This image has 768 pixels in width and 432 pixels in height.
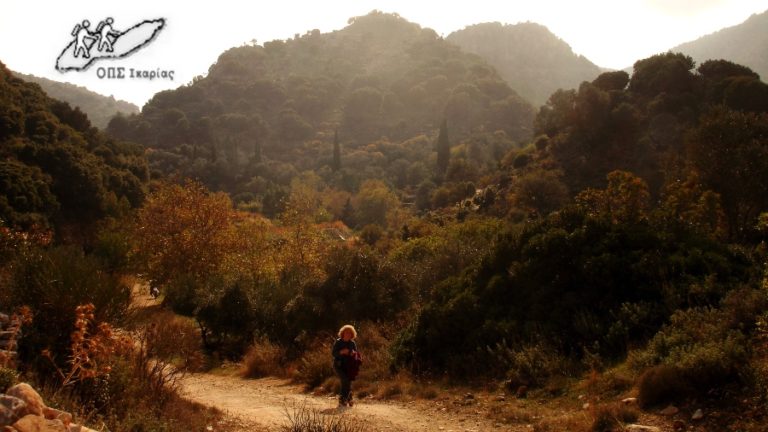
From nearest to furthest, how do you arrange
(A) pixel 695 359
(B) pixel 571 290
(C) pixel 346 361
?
(A) pixel 695 359 → (C) pixel 346 361 → (B) pixel 571 290

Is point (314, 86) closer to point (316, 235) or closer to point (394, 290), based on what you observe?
point (316, 235)

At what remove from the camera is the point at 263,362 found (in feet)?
50.2

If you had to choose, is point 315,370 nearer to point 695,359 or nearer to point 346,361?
point 346,361

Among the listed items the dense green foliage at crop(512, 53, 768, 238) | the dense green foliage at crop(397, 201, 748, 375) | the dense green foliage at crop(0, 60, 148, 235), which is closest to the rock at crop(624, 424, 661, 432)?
the dense green foliage at crop(397, 201, 748, 375)

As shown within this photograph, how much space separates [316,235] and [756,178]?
794 inches

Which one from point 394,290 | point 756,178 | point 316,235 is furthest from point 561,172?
point 394,290

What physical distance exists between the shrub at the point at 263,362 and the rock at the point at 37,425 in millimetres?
9821

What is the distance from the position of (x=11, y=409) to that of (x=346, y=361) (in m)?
5.87

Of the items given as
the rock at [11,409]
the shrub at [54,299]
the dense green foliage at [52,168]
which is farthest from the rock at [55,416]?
the dense green foliage at [52,168]

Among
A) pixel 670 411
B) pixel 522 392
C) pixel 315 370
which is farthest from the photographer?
pixel 315 370

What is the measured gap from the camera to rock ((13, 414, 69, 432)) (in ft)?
15.5

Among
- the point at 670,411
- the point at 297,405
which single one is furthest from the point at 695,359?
the point at 297,405

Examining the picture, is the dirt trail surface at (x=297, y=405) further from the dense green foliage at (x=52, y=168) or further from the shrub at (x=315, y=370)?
the dense green foliage at (x=52, y=168)

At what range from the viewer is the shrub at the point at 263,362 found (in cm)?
1501
